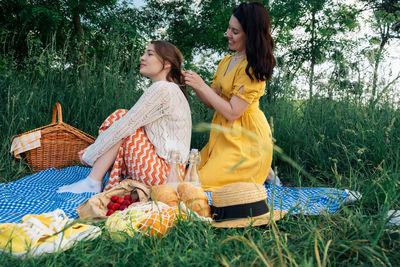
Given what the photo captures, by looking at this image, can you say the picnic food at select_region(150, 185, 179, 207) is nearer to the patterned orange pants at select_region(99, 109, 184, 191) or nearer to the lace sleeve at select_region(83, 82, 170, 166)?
the patterned orange pants at select_region(99, 109, 184, 191)

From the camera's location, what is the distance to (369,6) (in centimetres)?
1212

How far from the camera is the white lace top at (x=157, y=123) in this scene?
99.5 inches

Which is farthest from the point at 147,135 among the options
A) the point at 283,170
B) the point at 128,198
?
the point at 283,170

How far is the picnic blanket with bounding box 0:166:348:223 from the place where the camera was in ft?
6.66

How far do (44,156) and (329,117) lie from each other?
2.69 metres

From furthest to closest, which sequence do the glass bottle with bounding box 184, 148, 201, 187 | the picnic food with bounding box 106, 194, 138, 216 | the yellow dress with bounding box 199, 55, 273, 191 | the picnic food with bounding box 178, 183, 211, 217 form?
the yellow dress with bounding box 199, 55, 273, 191, the glass bottle with bounding box 184, 148, 201, 187, the picnic food with bounding box 106, 194, 138, 216, the picnic food with bounding box 178, 183, 211, 217

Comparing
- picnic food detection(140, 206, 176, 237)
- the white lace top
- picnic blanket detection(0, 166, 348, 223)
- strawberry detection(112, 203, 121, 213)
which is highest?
the white lace top

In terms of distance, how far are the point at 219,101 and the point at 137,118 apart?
2.06ft

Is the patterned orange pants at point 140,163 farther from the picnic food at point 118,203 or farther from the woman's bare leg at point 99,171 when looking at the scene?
the picnic food at point 118,203

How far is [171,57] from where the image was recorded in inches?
108

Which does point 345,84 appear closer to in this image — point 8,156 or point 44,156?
point 44,156

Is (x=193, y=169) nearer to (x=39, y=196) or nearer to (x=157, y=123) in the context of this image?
(x=157, y=123)

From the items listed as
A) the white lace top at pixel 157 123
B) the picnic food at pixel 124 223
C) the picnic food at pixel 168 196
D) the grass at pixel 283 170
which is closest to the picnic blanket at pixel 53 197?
the grass at pixel 283 170

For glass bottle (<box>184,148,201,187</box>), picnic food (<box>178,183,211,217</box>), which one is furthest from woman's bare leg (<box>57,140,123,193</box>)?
picnic food (<box>178,183,211,217</box>)
